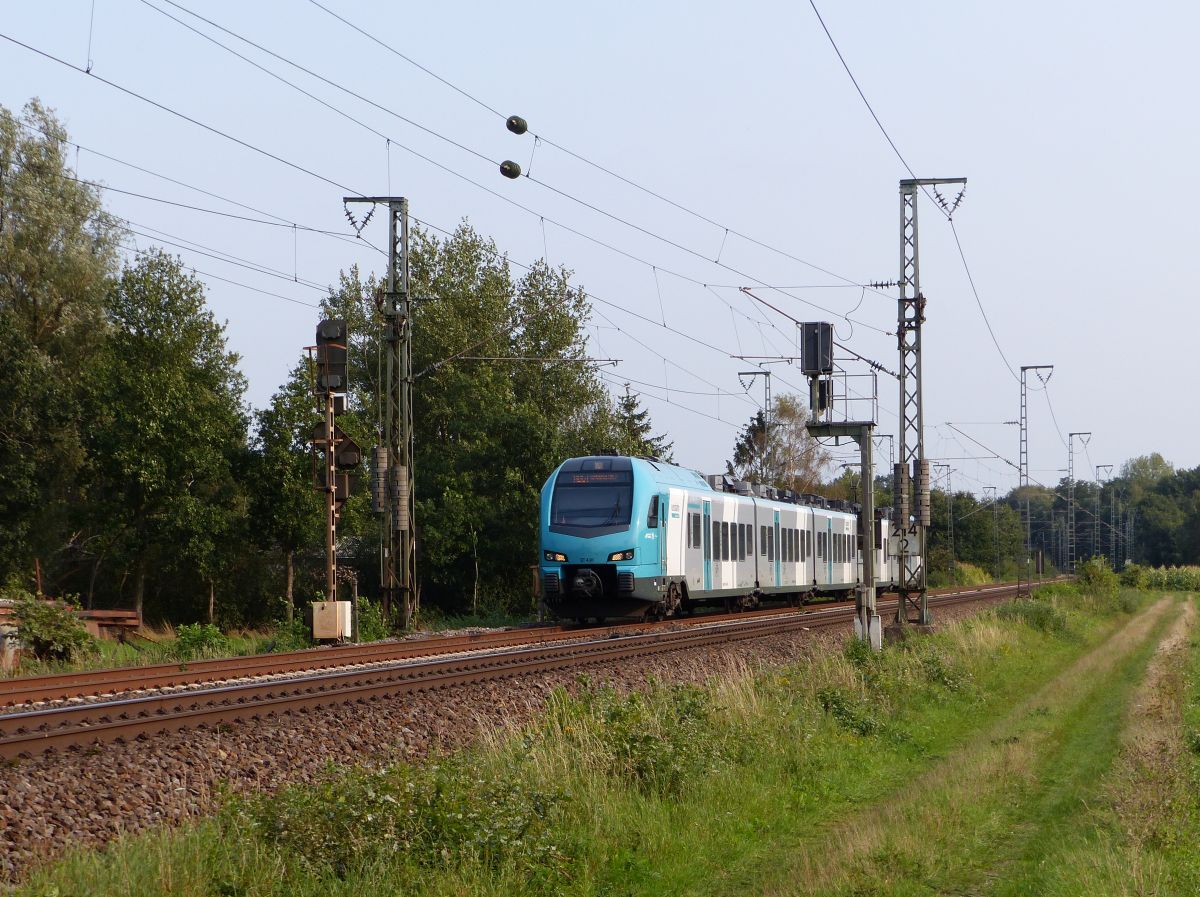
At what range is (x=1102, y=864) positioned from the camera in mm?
8102

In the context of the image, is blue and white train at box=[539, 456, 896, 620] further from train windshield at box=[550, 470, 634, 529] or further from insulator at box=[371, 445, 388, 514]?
insulator at box=[371, 445, 388, 514]

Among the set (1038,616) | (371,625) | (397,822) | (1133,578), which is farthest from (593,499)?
(1133,578)

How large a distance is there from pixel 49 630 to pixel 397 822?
12781 mm

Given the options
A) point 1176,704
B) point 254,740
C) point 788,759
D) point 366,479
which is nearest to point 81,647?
point 254,740

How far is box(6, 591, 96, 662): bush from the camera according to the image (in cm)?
1852

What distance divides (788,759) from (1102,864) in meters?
4.22

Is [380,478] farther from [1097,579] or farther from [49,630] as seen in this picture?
[1097,579]

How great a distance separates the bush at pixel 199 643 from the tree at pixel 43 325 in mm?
21251

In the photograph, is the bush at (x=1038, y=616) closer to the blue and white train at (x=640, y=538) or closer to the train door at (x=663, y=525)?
the blue and white train at (x=640, y=538)

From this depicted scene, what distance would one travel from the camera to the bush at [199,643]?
20.5 metres

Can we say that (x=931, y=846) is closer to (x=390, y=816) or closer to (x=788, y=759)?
(x=788, y=759)

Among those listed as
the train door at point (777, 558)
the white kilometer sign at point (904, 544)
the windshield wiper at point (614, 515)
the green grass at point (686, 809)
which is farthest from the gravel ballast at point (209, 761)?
the train door at point (777, 558)

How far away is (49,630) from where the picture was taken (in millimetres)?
18766

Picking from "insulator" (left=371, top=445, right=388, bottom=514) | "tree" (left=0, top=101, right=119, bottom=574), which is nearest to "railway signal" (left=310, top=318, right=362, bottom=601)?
"insulator" (left=371, top=445, right=388, bottom=514)
